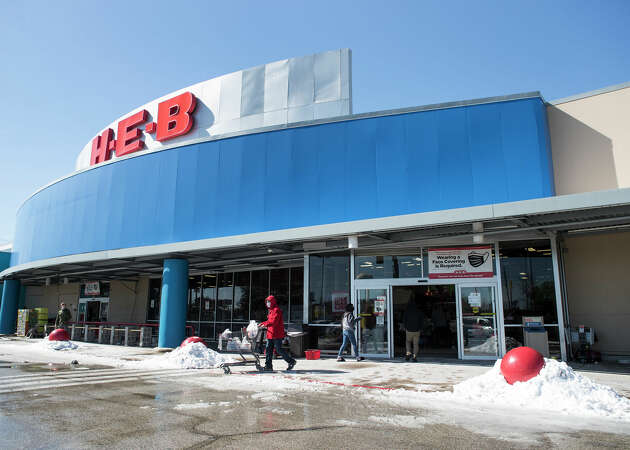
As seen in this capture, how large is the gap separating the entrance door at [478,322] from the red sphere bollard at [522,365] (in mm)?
5712

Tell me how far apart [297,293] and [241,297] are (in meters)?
3.69

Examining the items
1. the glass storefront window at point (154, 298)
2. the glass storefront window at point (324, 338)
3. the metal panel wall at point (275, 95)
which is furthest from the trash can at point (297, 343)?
the glass storefront window at point (154, 298)

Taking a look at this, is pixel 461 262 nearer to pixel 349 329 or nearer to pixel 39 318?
pixel 349 329

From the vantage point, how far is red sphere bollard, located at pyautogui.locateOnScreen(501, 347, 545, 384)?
303 inches

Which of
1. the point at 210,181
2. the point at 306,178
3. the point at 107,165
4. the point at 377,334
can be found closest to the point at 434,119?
the point at 306,178

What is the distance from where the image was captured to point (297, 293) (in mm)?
20625

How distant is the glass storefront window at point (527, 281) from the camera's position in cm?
1295

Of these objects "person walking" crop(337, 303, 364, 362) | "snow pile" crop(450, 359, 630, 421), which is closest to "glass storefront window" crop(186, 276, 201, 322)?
"person walking" crop(337, 303, 364, 362)

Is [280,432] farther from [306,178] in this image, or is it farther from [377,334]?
[306,178]

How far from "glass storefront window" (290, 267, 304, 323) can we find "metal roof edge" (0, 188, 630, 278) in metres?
5.75

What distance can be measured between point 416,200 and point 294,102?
9.67m

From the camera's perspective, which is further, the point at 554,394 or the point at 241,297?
the point at 241,297

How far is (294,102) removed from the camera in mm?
20812

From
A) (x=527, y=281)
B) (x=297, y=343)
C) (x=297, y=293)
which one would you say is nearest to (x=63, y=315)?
(x=297, y=293)
